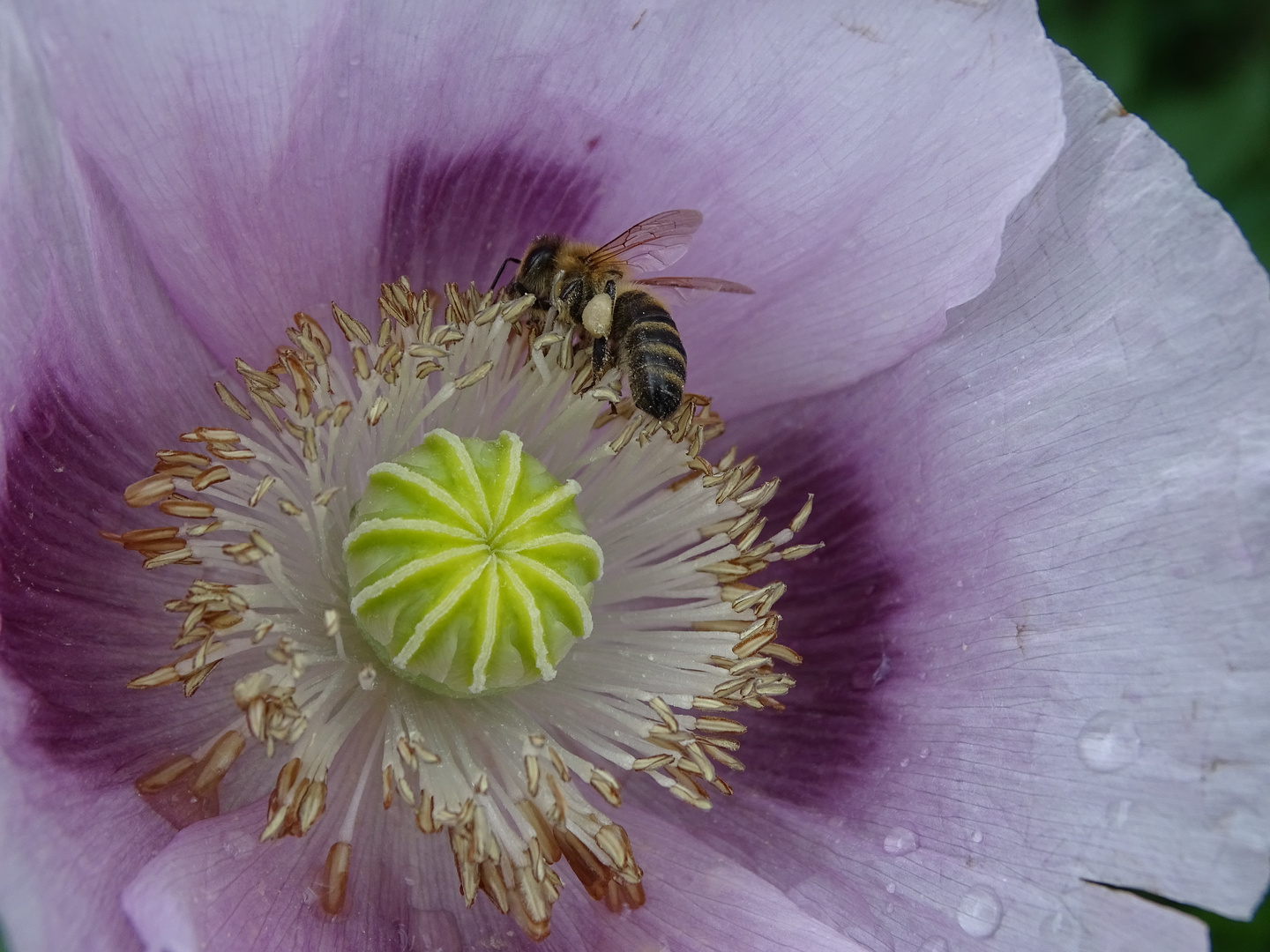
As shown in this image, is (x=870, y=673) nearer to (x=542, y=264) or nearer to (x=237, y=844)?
(x=542, y=264)

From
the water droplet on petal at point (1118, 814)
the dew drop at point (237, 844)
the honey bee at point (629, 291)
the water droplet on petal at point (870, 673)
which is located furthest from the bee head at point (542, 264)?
the water droplet on petal at point (1118, 814)

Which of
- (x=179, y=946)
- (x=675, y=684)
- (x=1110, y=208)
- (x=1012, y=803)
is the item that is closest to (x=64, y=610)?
(x=179, y=946)

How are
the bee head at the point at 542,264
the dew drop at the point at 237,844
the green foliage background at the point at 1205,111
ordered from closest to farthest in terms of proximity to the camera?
the dew drop at the point at 237,844 < the bee head at the point at 542,264 < the green foliage background at the point at 1205,111

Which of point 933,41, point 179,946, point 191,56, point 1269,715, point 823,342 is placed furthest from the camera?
point 823,342

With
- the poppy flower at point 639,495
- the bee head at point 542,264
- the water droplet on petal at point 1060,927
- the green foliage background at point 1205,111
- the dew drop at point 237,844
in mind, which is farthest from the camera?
the green foliage background at point 1205,111

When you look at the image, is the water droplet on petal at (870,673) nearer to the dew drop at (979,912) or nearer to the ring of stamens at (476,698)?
the ring of stamens at (476,698)

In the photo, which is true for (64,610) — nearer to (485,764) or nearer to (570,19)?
(485,764)

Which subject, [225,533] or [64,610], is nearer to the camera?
[64,610]
